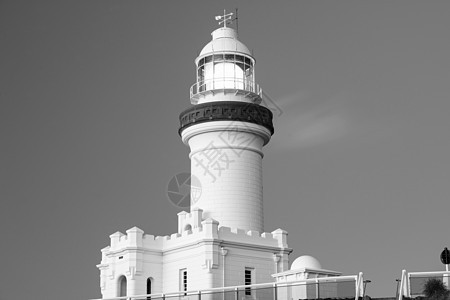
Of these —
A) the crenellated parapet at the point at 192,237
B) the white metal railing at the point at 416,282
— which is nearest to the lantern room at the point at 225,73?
the crenellated parapet at the point at 192,237

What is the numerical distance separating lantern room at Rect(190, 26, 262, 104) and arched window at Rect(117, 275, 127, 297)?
10.6m

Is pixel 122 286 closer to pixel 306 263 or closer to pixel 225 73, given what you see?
pixel 306 263

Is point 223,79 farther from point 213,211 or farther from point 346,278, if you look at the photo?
point 346,278

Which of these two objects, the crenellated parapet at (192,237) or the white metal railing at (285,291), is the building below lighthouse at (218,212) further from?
the white metal railing at (285,291)

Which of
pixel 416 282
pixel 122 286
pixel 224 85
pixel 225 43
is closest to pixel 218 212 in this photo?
pixel 122 286

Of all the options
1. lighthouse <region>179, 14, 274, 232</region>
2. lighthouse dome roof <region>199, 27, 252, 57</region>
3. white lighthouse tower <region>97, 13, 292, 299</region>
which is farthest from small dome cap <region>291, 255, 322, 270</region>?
lighthouse dome roof <region>199, 27, 252, 57</region>

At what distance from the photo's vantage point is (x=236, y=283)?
137 feet

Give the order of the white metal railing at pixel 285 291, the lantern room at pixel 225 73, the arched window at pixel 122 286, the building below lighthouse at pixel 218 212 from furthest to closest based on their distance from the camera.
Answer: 1. the lantern room at pixel 225 73
2. the arched window at pixel 122 286
3. the building below lighthouse at pixel 218 212
4. the white metal railing at pixel 285 291

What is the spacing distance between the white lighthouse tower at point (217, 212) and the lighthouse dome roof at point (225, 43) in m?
0.06

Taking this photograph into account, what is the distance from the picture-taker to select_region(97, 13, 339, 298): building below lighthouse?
137 ft

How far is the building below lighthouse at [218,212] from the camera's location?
4178 centimetres

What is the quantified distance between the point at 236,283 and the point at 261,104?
11.3m

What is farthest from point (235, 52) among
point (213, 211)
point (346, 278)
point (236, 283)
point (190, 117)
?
point (346, 278)

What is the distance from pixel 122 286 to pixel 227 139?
9.54 m
